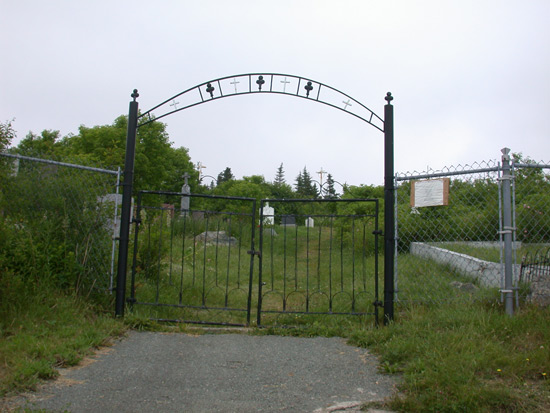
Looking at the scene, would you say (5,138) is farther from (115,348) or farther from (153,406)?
(153,406)

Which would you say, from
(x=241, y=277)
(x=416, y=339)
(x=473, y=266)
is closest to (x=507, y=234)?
(x=416, y=339)

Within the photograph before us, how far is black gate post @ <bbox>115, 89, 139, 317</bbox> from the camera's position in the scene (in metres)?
5.41

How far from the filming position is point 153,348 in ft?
15.0

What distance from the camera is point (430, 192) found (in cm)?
513

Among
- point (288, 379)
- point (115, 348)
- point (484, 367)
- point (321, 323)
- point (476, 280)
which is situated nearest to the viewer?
point (484, 367)

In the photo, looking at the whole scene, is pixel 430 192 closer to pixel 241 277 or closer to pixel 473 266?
pixel 473 266

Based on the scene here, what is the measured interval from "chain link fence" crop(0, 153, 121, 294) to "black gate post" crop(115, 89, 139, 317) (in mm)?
198

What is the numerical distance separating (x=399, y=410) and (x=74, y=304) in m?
3.83

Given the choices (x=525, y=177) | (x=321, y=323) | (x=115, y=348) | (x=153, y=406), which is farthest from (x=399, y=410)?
(x=525, y=177)

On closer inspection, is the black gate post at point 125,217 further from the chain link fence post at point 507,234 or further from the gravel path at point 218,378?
the chain link fence post at point 507,234

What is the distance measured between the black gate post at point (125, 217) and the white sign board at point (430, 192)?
344 centimetres

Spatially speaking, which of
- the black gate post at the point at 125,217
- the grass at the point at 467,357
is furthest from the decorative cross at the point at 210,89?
the grass at the point at 467,357

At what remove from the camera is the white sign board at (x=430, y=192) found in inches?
198

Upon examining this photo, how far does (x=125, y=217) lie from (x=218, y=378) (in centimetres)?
256
